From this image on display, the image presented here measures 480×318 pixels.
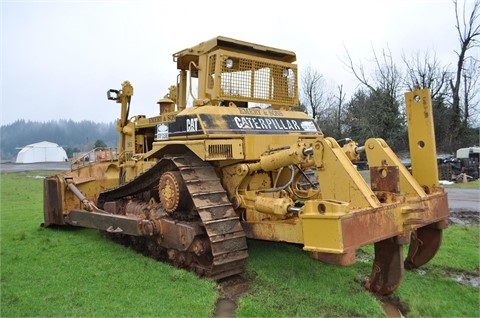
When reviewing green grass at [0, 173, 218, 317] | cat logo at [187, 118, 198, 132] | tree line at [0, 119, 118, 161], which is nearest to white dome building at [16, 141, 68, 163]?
tree line at [0, 119, 118, 161]

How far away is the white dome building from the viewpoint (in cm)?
7044

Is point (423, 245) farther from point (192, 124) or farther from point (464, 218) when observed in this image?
point (464, 218)

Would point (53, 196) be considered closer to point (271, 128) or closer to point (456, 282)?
point (271, 128)

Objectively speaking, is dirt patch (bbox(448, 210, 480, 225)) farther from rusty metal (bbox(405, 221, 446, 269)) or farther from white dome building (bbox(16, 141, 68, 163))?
white dome building (bbox(16, 141, 68, 163))

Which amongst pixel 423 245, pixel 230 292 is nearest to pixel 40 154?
pixel 230 292

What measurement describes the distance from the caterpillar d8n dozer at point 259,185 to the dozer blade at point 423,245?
0.01 m

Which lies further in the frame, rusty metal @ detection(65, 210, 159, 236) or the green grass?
rusty metal @ detection(65, 210, 159, 236)

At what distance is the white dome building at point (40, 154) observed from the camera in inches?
2773

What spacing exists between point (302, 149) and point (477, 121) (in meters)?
28.1

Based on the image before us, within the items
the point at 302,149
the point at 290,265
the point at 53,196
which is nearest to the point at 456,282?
the point at 290,265

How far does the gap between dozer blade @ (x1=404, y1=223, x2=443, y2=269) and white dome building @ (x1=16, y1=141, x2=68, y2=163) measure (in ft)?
230

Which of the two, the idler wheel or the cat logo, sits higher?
the cat logo

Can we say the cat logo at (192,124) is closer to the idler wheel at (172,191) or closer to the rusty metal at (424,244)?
the idler wheel at (172,191)

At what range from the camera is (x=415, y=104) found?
17.7 ft
